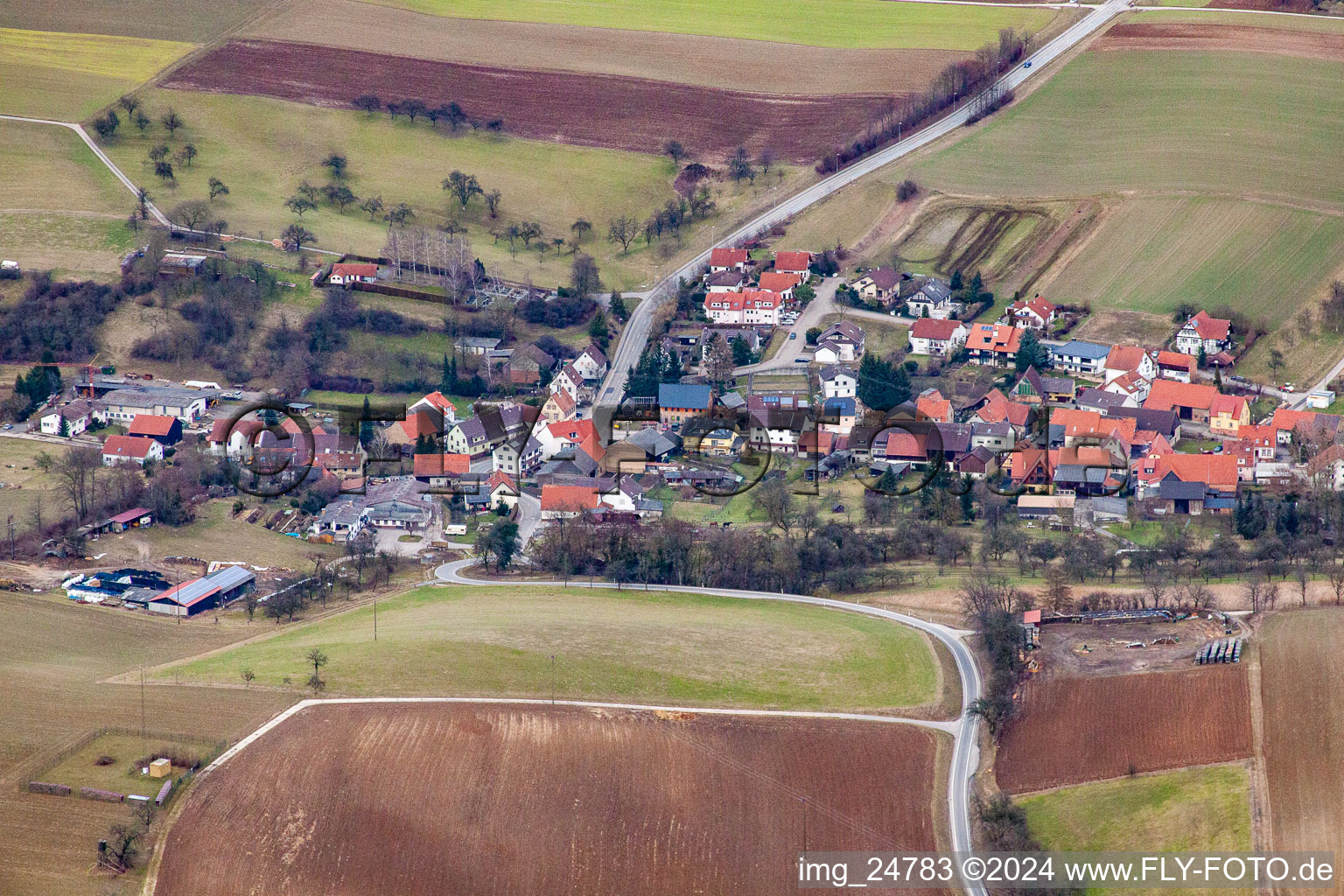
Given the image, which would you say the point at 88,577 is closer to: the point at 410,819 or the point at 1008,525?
the point at 410,819

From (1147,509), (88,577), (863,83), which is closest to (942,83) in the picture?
(863,83)

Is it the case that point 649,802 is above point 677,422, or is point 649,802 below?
below

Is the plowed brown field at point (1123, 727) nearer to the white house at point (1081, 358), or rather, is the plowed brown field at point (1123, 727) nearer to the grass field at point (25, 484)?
the white house at point (1081, 358)

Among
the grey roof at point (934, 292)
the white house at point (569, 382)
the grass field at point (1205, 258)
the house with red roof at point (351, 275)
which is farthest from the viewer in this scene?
the house with red roof at point (351, 275)

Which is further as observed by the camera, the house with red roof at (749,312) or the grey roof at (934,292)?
the house with red roof at (749,312)

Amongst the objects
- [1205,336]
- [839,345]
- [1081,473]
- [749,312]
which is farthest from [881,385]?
[1205,336]

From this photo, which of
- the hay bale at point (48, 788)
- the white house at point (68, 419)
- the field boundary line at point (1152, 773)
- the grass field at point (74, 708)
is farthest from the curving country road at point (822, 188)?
the hay bale at point (48, 788)

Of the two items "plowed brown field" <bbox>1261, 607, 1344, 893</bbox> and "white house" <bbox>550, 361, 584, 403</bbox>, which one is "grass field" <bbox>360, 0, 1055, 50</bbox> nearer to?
"white house" <bbox>550, 361, 584, 403</bbox>
